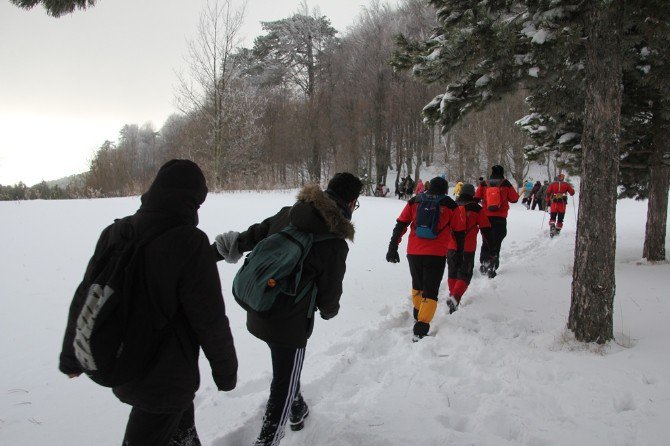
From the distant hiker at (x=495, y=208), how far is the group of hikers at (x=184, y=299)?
5.14 m

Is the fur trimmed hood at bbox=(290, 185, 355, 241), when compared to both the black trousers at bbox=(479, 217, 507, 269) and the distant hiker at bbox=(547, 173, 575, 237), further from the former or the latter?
the distant hiker at bbox=(547, 173, 575, 237)

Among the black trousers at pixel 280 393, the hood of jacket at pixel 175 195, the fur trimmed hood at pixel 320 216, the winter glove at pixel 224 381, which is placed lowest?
the black trousers at pixel 280 393

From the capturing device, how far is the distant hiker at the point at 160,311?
169 centimetres

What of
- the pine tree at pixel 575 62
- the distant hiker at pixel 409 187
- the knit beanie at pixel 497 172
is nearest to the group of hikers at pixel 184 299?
the pine tree at pixel 575 62

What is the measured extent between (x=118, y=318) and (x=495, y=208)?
6.78 metres

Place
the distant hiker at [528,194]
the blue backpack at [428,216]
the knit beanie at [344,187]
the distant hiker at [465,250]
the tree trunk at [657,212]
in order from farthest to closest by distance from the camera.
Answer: the distant hiker at [528,194], the tree trunk at [657,212], the distant hiker at [465,250], the blue backpack at [428,216], the knit beanie at [344,187]

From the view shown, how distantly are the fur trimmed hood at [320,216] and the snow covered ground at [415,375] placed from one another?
4.90ft

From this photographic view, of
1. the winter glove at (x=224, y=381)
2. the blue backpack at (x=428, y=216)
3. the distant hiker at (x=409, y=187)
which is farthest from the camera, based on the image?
the distant hiker at (x=409, y=187)

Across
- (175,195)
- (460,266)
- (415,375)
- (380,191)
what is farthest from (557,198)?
(380,191)

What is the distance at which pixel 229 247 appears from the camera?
9.28 ft

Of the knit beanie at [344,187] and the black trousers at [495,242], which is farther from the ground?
the knit beanie at [344,187]

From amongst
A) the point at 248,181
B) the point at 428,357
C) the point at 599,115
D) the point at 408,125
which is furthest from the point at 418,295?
the point at 408,125

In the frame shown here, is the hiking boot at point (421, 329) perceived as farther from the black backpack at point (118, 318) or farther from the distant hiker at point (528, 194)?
the distant hiker at point (528, 194)

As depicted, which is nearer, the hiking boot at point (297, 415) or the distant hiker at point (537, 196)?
the hiking boot at point (297, 415)
